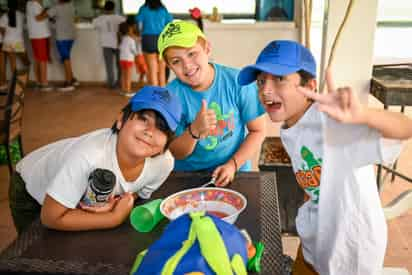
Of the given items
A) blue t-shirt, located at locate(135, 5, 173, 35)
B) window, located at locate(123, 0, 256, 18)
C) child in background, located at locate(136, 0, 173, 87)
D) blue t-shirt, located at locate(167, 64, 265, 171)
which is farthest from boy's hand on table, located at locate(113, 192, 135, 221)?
window, located at locate(123, 0, 256, 18)

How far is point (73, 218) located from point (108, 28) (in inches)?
223

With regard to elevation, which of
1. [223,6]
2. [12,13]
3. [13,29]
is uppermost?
[223,6]

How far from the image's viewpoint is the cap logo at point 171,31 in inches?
60.1

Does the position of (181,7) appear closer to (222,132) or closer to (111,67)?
(111,67)

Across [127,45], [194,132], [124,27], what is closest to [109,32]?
[124,27]

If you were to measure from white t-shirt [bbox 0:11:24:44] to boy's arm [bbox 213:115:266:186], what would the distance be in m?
5.74

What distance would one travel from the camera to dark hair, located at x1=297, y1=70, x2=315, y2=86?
1262 mm

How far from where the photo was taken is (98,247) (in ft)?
3.67

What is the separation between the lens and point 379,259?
1259 millimetres

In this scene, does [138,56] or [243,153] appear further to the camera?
[138,56]

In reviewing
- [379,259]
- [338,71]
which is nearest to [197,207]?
[379,259]

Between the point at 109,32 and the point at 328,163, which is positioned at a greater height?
the point at 109,32

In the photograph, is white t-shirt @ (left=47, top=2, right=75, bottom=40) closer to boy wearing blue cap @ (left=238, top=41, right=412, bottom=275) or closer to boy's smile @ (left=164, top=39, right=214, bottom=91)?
boy's smile @ (left=164, top=39, right=214, bottom=91)

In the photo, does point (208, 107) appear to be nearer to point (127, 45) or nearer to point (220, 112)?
point (220, 112)
